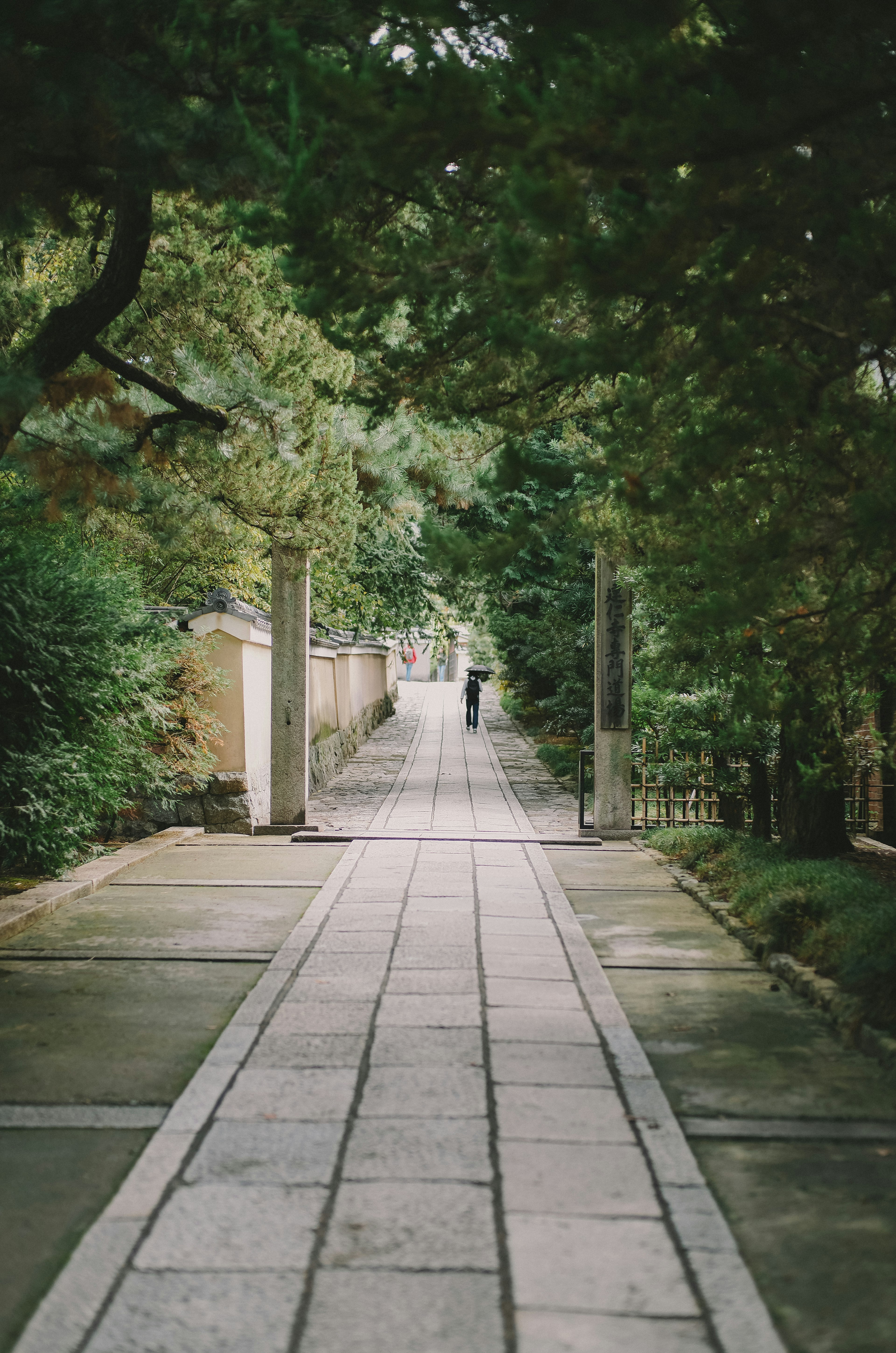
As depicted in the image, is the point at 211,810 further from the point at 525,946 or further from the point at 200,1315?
the point at 200,1315

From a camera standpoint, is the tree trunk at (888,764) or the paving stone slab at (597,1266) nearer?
the paving stone slab at (597,1266)

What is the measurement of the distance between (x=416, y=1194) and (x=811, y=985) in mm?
3000

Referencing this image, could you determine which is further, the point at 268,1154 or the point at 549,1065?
the point at 549,1065

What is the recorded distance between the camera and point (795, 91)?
3512mm

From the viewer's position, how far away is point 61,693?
7.24 m

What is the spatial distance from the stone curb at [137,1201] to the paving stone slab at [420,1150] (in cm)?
59

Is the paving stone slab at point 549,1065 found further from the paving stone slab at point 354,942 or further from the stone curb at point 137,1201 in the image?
the paving stone slab at point 354,942

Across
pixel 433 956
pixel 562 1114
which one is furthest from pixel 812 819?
pixel 562 1114

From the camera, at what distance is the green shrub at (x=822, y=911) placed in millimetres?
4906

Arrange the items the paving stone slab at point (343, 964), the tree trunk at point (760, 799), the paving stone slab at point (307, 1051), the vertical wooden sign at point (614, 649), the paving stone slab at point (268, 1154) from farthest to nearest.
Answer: the vertical wooden sign at point (614, 649) < the tree trunk at point (760, 799) < the paving stone slab at point (343, 964) < the paving stone slab at point (307, 1051) < the paving stone slab at point (268, 1154)

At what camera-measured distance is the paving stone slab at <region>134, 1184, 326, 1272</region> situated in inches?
110

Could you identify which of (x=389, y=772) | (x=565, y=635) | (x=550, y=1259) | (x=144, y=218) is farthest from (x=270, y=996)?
(x=389, y=772)

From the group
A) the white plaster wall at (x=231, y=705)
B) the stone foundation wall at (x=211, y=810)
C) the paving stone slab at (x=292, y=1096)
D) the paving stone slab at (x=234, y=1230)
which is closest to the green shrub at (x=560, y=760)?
the stone foundation wall at (x=211, y=810)

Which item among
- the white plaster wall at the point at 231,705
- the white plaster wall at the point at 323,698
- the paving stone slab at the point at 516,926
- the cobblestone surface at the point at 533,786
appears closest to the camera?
the paving stone slab at the point at 516,926
